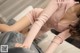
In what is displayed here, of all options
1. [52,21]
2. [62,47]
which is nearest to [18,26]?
[52,21]

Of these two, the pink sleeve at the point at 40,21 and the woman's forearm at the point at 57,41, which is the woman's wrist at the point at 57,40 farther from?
the pink sleeve at the point at 40,21

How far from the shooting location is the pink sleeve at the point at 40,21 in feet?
3.33

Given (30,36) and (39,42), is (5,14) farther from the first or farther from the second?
(30,36)

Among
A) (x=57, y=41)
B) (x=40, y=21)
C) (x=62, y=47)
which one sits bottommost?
(x=62, y=47)

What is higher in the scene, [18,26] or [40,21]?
[40,21]

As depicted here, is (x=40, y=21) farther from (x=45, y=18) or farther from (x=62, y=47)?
(x=62, y=47)

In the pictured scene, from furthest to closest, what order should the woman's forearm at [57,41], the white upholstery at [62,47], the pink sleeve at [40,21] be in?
1. the white upholstery at [62,47]
2. the woman's forearm at [57,41]
3. the pink sleeve at [40,21]

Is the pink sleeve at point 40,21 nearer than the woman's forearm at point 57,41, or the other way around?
the pink sleeve at point 40,21

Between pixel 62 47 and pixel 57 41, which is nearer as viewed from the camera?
pixel 57 41

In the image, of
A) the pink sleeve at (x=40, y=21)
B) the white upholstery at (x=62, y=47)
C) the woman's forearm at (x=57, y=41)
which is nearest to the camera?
the pink sleeve at (x=40, y=21)

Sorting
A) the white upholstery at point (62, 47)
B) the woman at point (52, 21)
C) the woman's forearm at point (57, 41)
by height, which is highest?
the woman at point (52, 21)

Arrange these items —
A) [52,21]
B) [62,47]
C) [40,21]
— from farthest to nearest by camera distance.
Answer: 1. [62,47]
2. [52,21]
3. [40,21]

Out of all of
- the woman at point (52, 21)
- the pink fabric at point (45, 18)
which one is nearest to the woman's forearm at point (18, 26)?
the woman at point (52, 21)

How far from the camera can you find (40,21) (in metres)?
1.05
